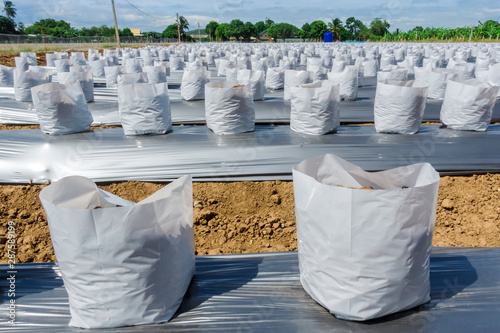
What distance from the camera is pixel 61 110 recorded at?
4488mm

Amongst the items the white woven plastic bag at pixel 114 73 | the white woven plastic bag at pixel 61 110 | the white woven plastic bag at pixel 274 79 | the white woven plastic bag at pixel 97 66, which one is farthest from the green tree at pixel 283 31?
the white woven plastic bag at pixel 61 110

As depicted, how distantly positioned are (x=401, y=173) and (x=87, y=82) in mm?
6561

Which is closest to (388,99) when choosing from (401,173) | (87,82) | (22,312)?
(401,173)

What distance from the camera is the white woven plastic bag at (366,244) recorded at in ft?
4.46

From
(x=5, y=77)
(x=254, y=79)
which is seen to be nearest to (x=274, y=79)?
(x=254, y=79)

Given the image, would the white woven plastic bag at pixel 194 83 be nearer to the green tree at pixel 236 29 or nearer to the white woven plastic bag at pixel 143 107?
the white woven plastic bag at pixel 143 107

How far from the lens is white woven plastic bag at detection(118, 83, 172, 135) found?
4355mm

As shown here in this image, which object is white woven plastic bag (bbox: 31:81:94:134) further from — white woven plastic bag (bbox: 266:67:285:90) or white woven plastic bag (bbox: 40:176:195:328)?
white woven plastic bag (bbox: 266:67:285:90)

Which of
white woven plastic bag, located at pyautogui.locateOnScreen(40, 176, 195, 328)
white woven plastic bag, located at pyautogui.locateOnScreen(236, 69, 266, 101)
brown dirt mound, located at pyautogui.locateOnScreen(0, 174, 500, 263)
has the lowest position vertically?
brown dirt mound, located at pyautogui.locateOnScreen(0, 174, 500, 263)

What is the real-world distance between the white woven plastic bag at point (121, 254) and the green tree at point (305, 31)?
64230mm

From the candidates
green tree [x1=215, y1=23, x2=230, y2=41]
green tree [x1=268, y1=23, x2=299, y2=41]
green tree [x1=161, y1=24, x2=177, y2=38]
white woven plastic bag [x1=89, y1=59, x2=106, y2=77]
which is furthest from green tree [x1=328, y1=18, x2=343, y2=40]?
white woven plastic bag [x1=89, y1=59, x2=106, y2=77]

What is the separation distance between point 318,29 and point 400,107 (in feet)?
195

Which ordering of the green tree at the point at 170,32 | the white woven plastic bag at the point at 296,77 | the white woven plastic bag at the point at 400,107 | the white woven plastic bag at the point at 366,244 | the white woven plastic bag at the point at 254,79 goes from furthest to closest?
the green tree at the point at 170,32
the white woven plastic bag at the point at 254,79
the white woven plastic bag at the point at 296,77
the white woven plastic bag at the point at 400,107
the white woven plastic bag at the point at 366,244

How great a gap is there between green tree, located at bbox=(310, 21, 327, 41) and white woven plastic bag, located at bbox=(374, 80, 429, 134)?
58141 mm
